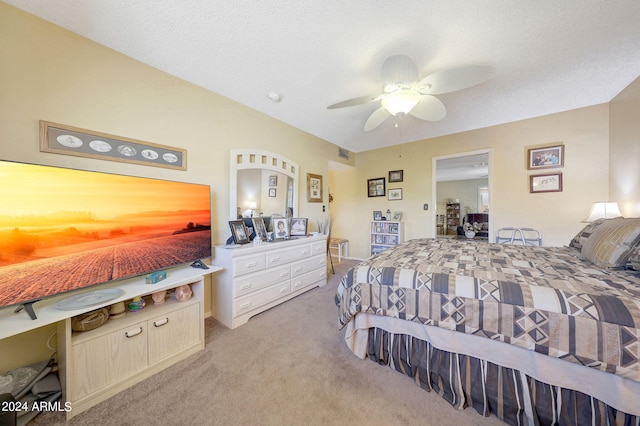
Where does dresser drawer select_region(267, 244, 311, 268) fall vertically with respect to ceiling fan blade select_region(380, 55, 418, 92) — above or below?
below

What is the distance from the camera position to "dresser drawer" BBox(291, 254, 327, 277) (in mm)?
2729

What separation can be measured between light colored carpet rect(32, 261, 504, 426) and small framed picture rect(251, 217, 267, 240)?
1103 millimetres

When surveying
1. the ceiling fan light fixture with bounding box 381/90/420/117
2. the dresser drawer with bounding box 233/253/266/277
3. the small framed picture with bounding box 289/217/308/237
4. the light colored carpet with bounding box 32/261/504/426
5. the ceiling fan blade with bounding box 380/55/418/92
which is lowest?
the light colored carpet with bounding box 32/261/504/426

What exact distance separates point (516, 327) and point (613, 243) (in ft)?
3.58

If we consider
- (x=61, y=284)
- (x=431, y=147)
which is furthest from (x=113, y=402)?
(x=431, y=147)

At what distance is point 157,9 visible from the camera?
55.4 inches

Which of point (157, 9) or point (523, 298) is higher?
point (157, 9)

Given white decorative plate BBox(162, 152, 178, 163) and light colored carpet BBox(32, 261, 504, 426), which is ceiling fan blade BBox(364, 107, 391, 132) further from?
light colored carpet BBox(32, 261, 504, 426)

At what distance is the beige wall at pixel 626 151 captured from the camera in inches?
85.7

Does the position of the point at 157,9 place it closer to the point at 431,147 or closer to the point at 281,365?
the point at 281,365

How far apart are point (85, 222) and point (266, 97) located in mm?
2027

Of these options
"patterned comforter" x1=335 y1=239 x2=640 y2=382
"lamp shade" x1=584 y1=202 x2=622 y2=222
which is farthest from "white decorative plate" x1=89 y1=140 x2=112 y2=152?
"lamp shade" x1=584 y1=202 x2=622 y2=222

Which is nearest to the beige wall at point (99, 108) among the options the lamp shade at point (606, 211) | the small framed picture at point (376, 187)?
the small framed picture at point (376, 187)

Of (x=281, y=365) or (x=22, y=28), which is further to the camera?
(x=281, y=365)
